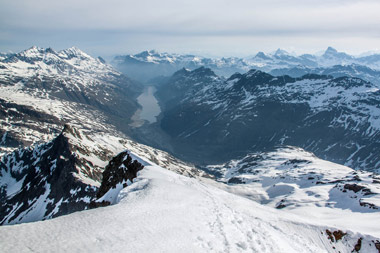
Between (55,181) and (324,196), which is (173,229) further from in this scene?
(55,181)

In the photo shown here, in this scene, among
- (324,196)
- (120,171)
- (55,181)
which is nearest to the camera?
(120,171)

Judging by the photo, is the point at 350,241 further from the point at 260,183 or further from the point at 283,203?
the point at 260,183

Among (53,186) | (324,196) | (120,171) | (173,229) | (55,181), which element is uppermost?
(173,229)

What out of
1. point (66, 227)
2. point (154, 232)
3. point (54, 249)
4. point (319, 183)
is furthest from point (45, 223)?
point (319, 183)

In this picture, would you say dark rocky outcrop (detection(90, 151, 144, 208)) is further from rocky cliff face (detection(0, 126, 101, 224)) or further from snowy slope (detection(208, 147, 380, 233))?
rocky cliff face (detection(0, 126, 101, 224))

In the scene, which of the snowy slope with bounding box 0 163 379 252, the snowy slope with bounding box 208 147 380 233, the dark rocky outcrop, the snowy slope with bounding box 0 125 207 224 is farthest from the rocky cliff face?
the snowy slope with bounding box 0 163 379 252

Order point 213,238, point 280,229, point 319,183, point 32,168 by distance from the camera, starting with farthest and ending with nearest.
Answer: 1. point 32,168
2. point 319,183
3. point 280,229
4. point 213,238

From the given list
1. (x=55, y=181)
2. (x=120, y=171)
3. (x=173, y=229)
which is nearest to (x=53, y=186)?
(x=55, y=181)

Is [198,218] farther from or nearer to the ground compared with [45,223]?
nearer to the ground
